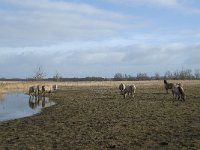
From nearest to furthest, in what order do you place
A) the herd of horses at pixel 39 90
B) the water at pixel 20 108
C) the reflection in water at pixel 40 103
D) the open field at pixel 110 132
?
the open field at pixel 110 132, the water at pixel 20 108, the reflection in water at pixel 40 103, the herd of horses at pixel 39 90

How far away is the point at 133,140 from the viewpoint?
15.7 metres

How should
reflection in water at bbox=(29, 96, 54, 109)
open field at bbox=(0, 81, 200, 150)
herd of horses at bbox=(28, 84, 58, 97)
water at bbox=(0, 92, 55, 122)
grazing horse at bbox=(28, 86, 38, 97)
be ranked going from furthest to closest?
herd of horses at bbox=(28, 84, 58, 97)
grazing horse at bbox=(28, 86, 38, 97)
reflection in water at bbox=(29, 96, 54, 109)
water at bbox=(0, 92, 55, 122)
open field at bbox=(0, 81, 200, 150)

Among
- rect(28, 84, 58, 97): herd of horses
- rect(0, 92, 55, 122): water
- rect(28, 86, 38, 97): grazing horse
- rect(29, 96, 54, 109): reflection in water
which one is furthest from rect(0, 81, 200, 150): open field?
rect(28, 84, 58, 97): herd of horses

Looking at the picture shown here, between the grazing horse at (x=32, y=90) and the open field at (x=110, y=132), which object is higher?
the grazing horse at (x=32, y=90)

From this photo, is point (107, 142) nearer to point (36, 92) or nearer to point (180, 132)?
point (180, 132)

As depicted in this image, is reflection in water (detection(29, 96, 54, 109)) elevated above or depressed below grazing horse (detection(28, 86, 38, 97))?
below

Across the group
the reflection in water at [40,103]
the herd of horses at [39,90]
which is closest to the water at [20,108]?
the reflection in water at [40,103]

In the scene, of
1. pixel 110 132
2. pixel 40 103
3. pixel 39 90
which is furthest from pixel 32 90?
pixel 110 132

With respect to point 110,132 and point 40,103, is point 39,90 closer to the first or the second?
point 40,103

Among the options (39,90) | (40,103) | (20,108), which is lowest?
(20,108)

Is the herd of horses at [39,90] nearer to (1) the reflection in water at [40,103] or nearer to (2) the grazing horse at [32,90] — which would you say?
(2) the grazing horse at [32,90]

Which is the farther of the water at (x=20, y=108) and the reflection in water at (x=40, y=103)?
the reflection in water at (x=40, y=103)

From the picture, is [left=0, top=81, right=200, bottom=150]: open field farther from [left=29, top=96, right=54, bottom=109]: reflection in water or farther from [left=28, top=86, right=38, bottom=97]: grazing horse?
[left=28, top=86, right=38, bottom=97]: grazing horse

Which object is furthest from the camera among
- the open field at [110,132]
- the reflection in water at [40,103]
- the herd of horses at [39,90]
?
the herd of horses at [39,90]
